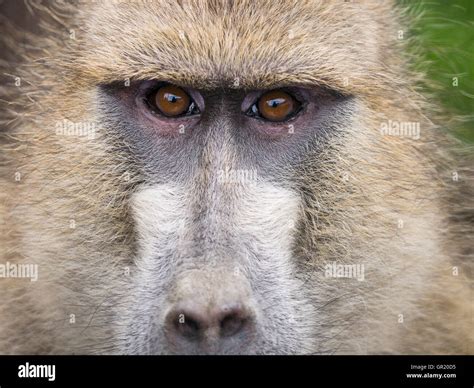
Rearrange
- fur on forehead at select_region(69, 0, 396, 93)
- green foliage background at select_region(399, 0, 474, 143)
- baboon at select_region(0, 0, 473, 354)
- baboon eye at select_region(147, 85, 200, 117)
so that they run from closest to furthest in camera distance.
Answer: baboon at select_region(0, 0, 473, 354) → fur on forehead at select_region(69, 0, 396, 93) → baboon eye at select_region(147, 85, 200, 117) → green foliage background at select_region(399, 0, 474, 143)

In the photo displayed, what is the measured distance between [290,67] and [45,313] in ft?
5.99

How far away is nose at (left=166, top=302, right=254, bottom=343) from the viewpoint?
3.38 meters

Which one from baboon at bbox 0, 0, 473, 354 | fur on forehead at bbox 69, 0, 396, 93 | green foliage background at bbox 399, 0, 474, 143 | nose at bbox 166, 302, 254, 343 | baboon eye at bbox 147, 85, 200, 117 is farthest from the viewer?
green foliage background at bbox 399, 0, 474, 143

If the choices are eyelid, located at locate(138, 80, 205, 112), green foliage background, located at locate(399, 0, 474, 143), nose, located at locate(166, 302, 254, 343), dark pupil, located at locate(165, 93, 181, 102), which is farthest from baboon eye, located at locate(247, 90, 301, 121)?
green foliage background, located at locate(399, 0, 474, 143)

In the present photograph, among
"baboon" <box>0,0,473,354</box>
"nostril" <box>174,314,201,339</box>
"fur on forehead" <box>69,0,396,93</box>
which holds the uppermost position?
"fur on forehead" <box>69,0,396,93</box>

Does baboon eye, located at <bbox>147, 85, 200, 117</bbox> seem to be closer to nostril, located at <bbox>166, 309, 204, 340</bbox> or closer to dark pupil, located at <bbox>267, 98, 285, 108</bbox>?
dark pupil, located at <bbox>267, 98, 285, 108</bbox>

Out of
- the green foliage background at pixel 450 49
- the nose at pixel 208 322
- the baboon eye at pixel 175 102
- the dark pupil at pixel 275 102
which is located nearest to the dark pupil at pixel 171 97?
the baboon eye at pixel 175 102

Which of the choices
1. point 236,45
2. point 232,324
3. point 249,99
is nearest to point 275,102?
point 249,99

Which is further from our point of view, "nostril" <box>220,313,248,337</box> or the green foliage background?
the green foliage background

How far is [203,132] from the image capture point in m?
3.96

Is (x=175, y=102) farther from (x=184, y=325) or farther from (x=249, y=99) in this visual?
(x=184, y=325)

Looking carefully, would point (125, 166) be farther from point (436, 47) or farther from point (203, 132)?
point (436, 47)

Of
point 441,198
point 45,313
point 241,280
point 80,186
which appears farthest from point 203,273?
point 441,198

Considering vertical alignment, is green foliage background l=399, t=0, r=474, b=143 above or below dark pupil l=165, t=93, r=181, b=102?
above
